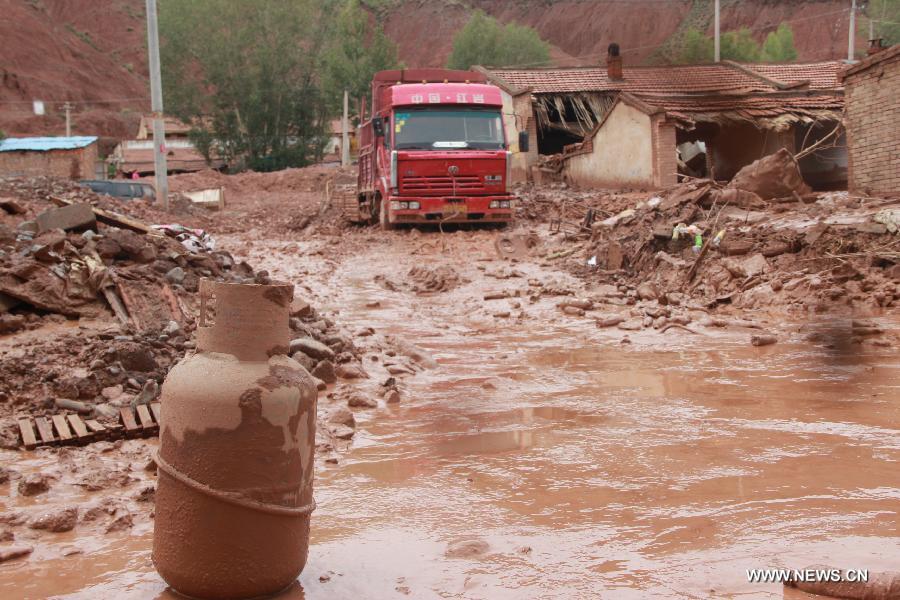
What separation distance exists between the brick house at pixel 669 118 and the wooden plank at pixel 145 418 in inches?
632

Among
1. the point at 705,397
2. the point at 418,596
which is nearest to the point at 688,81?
the point at 705,397

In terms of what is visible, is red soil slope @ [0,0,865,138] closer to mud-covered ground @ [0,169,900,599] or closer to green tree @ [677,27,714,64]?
green tree @ [677,27,714,64]

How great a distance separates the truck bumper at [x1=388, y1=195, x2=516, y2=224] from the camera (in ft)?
55.8

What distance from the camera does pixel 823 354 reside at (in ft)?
24.4

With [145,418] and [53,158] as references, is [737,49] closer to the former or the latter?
[53,158]

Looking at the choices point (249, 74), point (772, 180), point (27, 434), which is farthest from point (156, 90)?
point (249, 74)

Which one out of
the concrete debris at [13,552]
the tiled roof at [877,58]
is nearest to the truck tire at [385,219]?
the tiled roof at [877,58]

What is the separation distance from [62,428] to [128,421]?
36 cm

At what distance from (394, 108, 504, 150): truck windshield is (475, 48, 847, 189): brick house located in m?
5.20

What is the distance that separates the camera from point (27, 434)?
4.89 metres

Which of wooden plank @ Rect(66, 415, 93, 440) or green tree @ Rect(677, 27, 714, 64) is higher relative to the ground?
green tree @ Rect(677, 27, 714, 64)

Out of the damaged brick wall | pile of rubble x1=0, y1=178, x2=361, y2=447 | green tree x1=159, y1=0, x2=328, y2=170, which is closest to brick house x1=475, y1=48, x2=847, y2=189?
pile of rubble x1=0, y1=178, x2=361, y2=447

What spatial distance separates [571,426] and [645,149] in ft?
55.7

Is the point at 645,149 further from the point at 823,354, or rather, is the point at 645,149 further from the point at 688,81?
the point at 823,354
